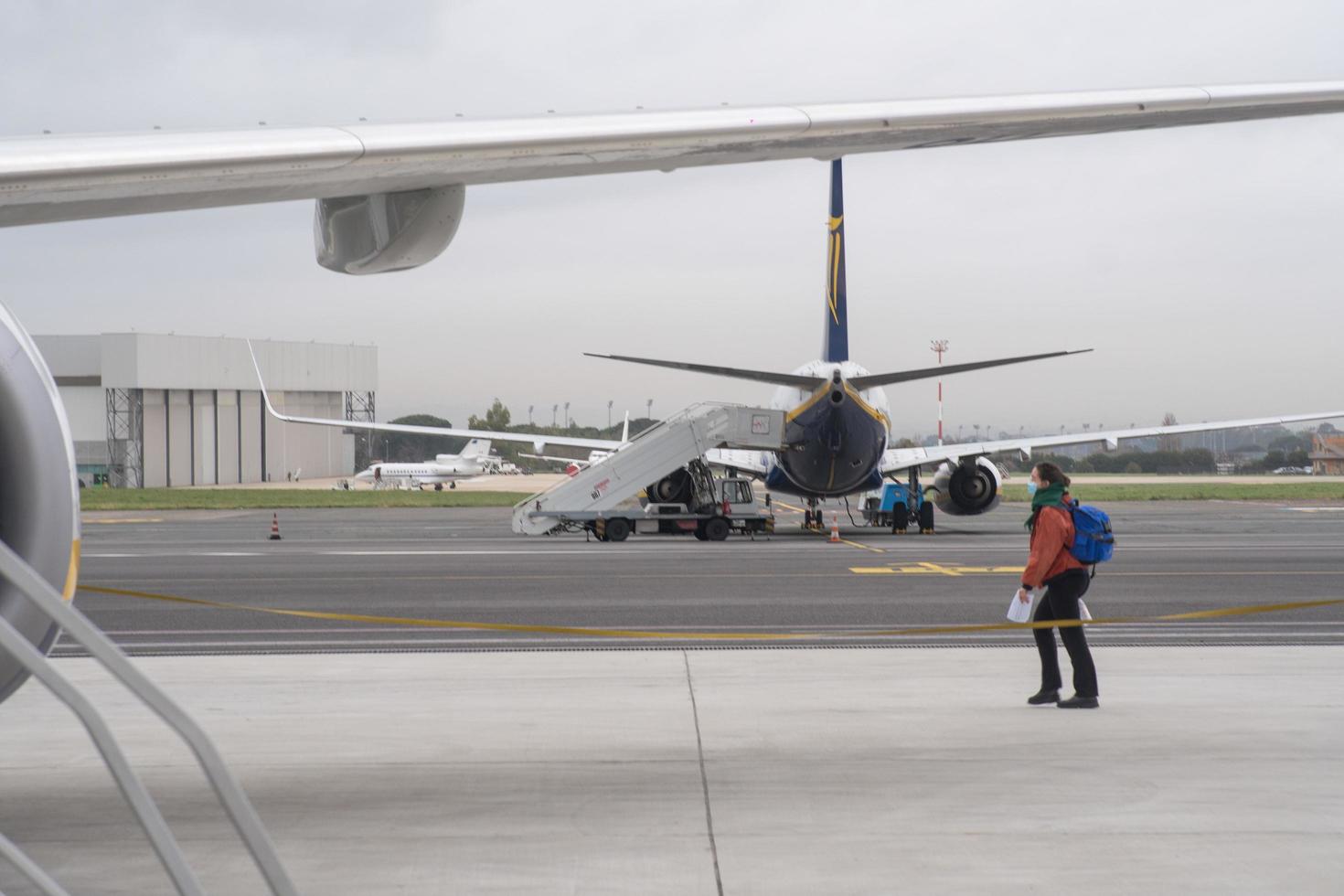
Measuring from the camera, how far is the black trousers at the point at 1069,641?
9.15m

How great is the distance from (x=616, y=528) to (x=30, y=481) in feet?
80.7

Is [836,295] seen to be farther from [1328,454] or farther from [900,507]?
[1328,454]

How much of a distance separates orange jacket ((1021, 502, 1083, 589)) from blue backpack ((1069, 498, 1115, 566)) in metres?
0.03

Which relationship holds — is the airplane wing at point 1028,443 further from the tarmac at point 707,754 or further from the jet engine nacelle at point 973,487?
the tarmac at point 707,754

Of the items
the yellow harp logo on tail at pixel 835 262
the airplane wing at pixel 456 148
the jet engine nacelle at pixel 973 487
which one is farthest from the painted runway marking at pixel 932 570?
the airplane wing at pixel 456 148

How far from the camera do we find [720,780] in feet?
23.6

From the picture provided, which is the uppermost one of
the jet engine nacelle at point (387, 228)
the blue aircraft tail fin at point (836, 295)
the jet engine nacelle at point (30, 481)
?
the blue aircraft tail fin at point (836, 295)

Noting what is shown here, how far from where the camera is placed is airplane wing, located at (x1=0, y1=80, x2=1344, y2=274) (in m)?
4.70

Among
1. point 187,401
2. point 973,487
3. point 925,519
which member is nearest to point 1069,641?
point 925,519

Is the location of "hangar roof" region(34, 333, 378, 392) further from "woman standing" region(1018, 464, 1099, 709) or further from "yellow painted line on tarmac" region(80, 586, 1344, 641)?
"woman standing" region(1018, 464, 1099, 709)

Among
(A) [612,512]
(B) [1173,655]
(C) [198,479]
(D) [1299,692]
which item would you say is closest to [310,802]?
(D) [1299,692]

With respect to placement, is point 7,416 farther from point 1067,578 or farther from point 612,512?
point 612,512

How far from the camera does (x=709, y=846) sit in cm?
599

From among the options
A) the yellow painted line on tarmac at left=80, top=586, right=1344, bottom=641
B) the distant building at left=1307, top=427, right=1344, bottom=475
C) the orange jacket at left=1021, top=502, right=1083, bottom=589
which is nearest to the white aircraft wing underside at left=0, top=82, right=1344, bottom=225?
the orange jacket at left=1021, top=502, right=1083, bottom=589
